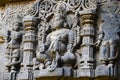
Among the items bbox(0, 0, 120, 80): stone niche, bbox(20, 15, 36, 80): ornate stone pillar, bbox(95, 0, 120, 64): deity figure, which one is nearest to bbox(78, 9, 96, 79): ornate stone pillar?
bbox(0, 0, 120, 80): stone niche

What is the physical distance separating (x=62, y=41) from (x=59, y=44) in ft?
0.20

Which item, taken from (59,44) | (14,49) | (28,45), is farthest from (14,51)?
(59,44)

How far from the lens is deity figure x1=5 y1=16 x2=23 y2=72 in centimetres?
450

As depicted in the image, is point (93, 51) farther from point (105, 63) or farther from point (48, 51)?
point (48, 51)

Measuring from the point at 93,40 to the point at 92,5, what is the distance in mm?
463

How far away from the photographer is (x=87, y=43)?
4152 mm

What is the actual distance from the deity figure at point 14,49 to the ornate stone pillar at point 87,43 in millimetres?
908

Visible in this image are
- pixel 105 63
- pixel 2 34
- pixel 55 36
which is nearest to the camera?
pixel 105 63

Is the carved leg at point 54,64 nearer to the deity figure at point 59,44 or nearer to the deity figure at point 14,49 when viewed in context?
the deity figure at point 59,44

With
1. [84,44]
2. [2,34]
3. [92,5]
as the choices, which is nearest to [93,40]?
[84,44]

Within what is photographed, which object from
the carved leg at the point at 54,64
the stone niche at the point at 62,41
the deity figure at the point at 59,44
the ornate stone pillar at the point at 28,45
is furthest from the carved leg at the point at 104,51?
the ornate stone pillar at the point at 28,45

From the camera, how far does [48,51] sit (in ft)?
14.0

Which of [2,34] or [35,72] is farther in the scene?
[2,34]

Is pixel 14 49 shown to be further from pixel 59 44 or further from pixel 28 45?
pixel 59 44
